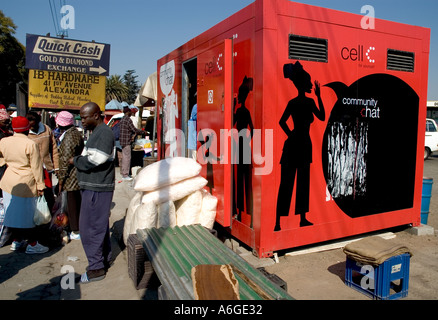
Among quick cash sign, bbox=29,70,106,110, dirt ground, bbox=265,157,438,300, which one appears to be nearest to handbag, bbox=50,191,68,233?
dirt ground, bbox=265,157,438,300

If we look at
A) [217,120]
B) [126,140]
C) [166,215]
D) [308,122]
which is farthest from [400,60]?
[126,140]

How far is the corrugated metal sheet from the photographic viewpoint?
2.57 meters

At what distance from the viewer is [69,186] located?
185 inches

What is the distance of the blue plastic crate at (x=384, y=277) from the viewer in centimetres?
324

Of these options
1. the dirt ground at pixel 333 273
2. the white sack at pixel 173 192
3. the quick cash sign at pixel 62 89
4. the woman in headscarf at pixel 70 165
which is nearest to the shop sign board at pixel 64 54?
the quick cash sign at pixel 62 89

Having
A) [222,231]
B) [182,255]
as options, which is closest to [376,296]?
[182,255]

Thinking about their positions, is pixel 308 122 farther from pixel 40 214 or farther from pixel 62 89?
pixel 62 89

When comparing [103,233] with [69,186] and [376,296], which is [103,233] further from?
[376,296]

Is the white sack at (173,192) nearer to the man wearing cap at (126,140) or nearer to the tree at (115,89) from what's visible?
the man wearing cap at (126,140)

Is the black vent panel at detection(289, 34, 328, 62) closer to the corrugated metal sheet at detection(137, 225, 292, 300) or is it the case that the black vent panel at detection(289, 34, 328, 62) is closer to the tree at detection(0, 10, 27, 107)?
the corrugated metal sheet at detection(137, 225, 292, 300)

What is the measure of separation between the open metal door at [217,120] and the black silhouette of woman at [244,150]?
22 centimetres

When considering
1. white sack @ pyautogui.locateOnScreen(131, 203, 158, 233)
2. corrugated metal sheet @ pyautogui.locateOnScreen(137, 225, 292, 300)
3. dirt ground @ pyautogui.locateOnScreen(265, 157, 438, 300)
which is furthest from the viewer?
white sack @ pyautogui.locateOnScreen(131, 203, 158, 233)

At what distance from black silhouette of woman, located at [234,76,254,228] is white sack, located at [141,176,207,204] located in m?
0.55

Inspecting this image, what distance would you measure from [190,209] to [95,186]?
1235 mm
